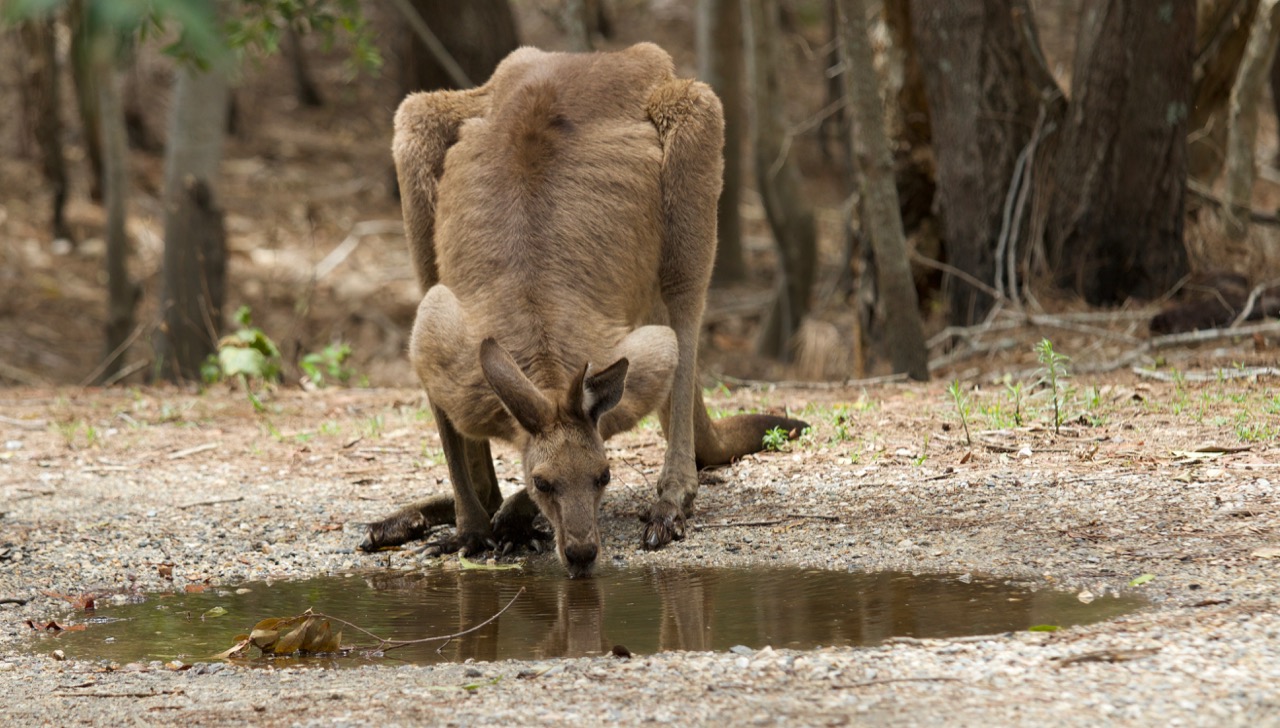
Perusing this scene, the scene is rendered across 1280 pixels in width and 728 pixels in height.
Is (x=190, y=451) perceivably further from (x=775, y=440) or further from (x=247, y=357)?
(x=775, y=440)

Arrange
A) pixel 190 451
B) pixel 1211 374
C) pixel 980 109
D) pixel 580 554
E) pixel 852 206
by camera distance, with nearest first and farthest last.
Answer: pixel 580 554 < pixel 1211 374 < pixel 190 451 < pixel 980 109 < pixel 852 206

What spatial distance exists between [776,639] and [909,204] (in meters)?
7.12

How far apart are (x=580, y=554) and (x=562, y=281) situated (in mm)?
1052

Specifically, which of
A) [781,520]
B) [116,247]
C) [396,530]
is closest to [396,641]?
[396,530]

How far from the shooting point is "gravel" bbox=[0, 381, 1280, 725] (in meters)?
3.21

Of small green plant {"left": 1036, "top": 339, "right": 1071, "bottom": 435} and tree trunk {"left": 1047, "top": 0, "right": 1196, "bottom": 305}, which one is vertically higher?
tree trunk {"left": 1047, "top": 0, "right": 1196, "bottom": 305}

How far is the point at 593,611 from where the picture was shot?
14.5 ft

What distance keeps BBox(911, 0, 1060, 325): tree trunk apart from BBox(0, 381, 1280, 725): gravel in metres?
1.96

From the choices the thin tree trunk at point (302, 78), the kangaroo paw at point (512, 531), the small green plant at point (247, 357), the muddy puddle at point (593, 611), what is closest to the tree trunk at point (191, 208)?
the small green plant at point (247, 357)

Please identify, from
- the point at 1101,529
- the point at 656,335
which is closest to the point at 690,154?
the point at 656,335

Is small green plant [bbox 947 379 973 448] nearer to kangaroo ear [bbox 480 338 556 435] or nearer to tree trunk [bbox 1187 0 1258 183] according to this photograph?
kangaroo ear [bbox 480 338 556 435]

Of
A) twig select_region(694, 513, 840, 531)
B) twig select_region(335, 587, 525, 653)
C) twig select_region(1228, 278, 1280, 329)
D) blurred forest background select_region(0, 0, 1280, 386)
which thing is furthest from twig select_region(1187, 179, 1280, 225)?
twig select_region(335, 587, 525, 653)

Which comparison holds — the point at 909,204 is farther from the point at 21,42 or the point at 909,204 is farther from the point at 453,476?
the point at 21,42

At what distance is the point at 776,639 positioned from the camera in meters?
3.86
